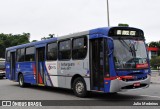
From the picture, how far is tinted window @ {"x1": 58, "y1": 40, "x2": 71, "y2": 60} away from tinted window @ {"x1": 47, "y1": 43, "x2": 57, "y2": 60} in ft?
1.77

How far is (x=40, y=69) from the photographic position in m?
17.8

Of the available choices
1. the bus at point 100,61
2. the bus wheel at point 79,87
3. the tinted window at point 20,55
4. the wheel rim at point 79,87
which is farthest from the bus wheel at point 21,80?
the wheel rim at point 79,87

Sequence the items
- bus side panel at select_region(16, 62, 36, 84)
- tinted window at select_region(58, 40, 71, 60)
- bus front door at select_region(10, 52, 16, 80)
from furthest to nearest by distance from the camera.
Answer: bus front door at select_region(10, 52, 16, 80) → bus side panel at select_region(16, 62, 36, 84) → tinted window at select_region(58, 40, 71, 60)

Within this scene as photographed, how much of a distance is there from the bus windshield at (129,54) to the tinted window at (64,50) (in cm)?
312

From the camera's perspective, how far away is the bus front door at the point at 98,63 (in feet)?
40.2

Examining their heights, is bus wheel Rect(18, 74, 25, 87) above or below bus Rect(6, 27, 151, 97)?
below

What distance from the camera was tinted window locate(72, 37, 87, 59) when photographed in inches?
530

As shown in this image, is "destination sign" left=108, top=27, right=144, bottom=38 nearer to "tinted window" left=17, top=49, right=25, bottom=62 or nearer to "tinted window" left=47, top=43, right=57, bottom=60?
"tinted window" left=47, top=43, right=57, bottom=60

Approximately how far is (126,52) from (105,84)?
1.54 meters

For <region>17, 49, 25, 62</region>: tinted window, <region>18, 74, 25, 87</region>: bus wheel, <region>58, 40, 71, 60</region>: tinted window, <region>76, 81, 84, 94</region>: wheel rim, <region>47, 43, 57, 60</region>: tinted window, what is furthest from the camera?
<region>18, 74, 25, 87</region>: bus wheel

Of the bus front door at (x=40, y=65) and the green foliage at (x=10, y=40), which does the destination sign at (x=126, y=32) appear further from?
the green foliage at (x=10, y=40)

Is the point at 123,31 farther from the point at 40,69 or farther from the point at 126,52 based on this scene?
the point at 40,69

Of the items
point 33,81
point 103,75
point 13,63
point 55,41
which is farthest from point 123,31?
point 13,63

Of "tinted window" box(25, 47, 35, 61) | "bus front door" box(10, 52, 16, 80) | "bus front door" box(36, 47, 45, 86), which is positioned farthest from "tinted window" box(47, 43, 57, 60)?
"bus front door" box(10, 52, 16, 80)
